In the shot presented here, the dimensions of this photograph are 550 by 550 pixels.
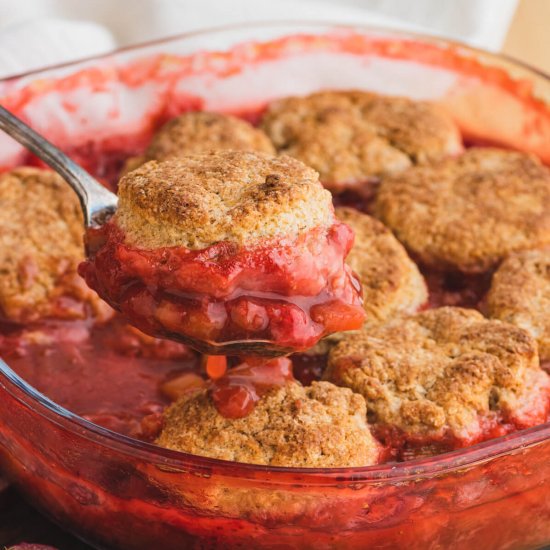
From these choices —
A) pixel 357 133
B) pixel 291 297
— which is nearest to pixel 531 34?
pixel 357 133

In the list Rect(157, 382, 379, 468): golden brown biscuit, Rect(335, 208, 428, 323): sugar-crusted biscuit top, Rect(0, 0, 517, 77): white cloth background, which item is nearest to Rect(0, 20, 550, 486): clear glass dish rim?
Rect(157, 382, 379, 468): golden brown biscuit

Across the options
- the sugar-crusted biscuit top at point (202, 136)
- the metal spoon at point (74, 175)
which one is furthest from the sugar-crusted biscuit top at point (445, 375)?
the sugar-crusted biscuit top at point (202, 136)

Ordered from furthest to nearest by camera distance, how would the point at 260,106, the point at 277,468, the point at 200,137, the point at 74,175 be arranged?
the point at 260,106 < the point at 200,137 < the point at 74,175 < the point at 277,468

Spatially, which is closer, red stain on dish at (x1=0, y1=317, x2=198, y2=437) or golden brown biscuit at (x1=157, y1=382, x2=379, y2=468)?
golden brown biscuit at (x1=157, y1=382, x2=379, y2=468)

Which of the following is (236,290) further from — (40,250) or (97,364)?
(40,250)

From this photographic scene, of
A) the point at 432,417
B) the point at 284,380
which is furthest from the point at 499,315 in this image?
the point at 284,380

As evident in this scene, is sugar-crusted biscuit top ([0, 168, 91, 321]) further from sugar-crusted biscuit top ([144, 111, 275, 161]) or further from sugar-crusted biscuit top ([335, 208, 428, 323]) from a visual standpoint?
sugar-crusted biscuit top ([335, 208, 428, 323])

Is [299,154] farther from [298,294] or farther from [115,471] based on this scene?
[115,471]
